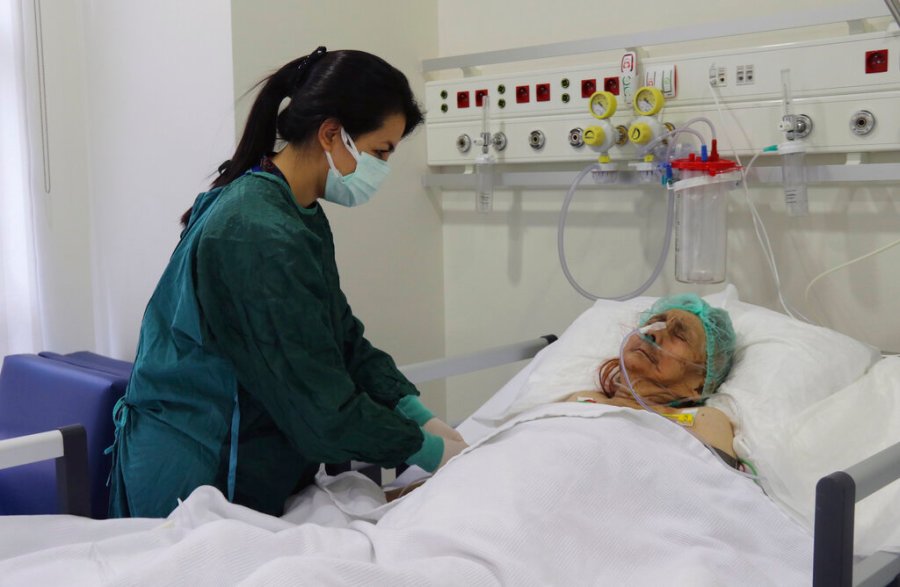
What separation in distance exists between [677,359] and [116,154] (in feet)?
5.88

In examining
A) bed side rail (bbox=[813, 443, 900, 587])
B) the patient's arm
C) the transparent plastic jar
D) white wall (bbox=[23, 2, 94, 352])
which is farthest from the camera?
white wall (bbox=[23, 2, 94, 352])

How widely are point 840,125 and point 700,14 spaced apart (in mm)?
549

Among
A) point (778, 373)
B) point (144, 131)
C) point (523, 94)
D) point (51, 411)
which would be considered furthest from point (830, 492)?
point (144, 131)

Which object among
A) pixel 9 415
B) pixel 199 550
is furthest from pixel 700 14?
pixel 9 415

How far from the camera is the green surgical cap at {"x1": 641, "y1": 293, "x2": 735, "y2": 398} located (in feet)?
6.93

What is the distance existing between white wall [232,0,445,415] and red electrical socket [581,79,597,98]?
2.09 feet

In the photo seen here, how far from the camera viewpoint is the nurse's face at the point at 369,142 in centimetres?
178

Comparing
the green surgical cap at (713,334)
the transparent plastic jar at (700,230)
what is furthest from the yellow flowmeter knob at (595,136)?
the green surgical cap at (713,334)

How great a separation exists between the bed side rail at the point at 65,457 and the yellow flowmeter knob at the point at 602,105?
1550 mm

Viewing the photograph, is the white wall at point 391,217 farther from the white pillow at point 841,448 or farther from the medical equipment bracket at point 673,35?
the white pillow at point 841,448

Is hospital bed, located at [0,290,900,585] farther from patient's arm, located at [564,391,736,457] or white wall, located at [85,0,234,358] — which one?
white wall, located at [85,0,234,358]

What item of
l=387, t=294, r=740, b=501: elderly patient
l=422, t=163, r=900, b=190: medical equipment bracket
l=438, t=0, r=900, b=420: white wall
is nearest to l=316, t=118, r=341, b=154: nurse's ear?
l=387, t=294, r=740, b=501: elderly patient

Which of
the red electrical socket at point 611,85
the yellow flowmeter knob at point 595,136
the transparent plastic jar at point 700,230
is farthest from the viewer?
the red electrical socket at point 611,85

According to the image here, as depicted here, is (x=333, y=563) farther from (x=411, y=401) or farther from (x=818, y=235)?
(x=818, y=235)
